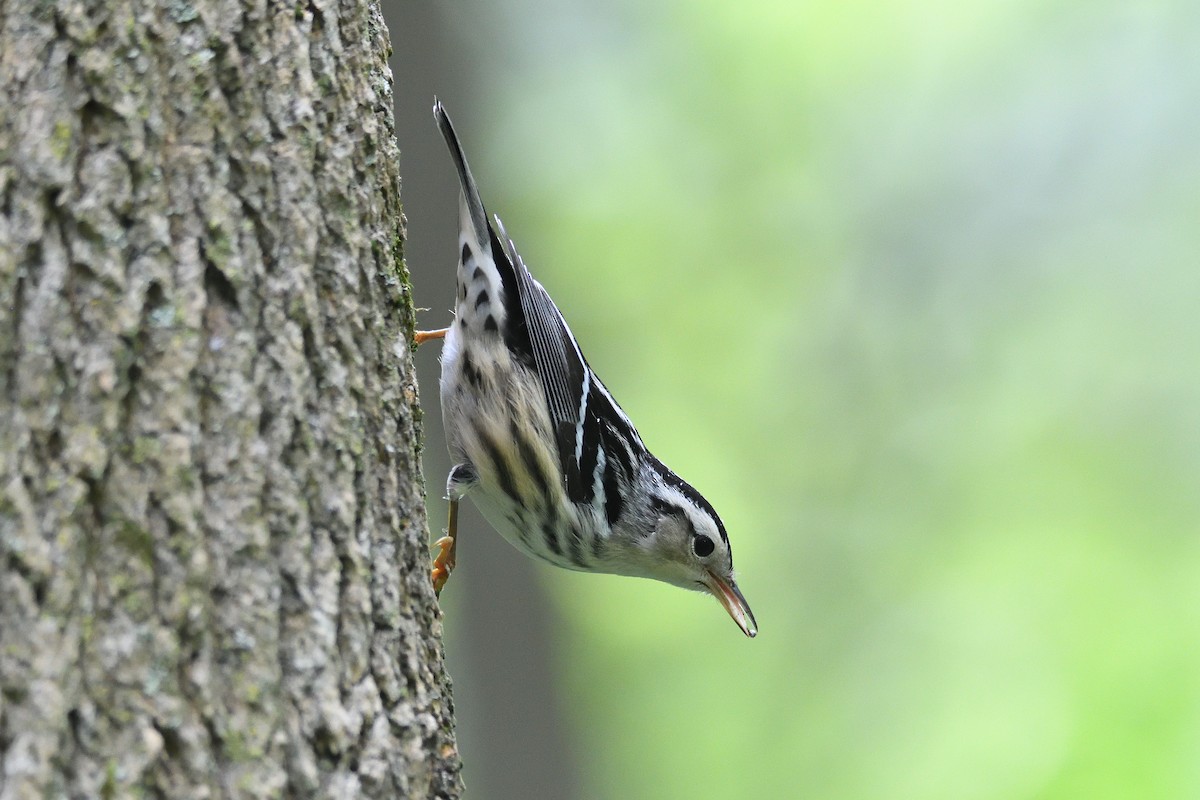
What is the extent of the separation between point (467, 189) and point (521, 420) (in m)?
0.88

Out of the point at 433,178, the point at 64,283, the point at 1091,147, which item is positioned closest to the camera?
the point at 64,283

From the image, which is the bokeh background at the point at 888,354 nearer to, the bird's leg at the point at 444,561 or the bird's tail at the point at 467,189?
the bird's tail at the point at 467,189

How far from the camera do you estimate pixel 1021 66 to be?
13930mm

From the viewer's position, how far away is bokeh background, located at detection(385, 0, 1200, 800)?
1158cm

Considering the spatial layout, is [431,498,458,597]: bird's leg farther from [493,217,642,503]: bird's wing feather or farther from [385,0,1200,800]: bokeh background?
[385,0,1200,800]: bokeh background

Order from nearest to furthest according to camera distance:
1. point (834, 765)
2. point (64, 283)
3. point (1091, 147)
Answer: point (64, 283), point (834, 765), point (1091, 147)

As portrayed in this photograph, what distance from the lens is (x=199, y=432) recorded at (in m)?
2.03

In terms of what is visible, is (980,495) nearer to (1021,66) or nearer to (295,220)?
(1021,66)

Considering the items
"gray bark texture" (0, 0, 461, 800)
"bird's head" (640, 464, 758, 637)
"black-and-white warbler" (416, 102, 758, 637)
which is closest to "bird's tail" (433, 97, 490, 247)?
"black-and-white warbler" (416, 102, 758, 637)

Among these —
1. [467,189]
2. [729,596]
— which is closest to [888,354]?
[729,596]

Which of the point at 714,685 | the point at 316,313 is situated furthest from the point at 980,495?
the point at 316,313

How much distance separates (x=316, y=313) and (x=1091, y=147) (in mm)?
13442

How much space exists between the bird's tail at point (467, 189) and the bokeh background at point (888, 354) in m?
5.90

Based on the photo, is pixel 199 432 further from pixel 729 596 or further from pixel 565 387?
pixel 729 596
